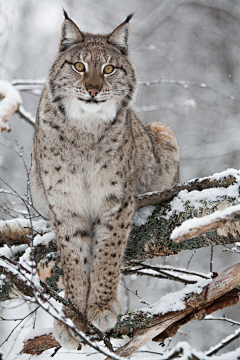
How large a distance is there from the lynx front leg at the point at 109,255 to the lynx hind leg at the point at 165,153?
1.32m

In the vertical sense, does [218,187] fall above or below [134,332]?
above

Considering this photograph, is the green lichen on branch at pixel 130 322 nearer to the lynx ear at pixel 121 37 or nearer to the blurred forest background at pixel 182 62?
the lynx ear at pixel 121 37

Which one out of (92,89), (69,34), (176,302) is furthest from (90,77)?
(176,302)

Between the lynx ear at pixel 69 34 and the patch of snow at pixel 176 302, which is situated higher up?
the lynx ear at pixel 69 34

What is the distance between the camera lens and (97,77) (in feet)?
12.2

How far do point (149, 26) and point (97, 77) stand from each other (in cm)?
923

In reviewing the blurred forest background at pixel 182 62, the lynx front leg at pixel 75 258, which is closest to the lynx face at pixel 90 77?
the lynx front leg at pixel 75 258

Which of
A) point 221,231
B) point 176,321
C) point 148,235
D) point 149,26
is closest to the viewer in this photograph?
point 176,321

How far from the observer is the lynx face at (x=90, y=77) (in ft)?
12.1

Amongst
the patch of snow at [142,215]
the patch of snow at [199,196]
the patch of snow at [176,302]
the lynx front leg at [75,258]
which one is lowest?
the patch of snow at [176,302]

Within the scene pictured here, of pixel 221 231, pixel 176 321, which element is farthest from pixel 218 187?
pixel 176 321

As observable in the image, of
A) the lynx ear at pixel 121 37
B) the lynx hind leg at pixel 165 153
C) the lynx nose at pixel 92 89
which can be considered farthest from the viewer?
the lynx hind leg at pixel 165 153

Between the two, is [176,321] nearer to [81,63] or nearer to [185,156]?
[81,63]

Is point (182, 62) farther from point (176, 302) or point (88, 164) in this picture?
point (176, 302)
